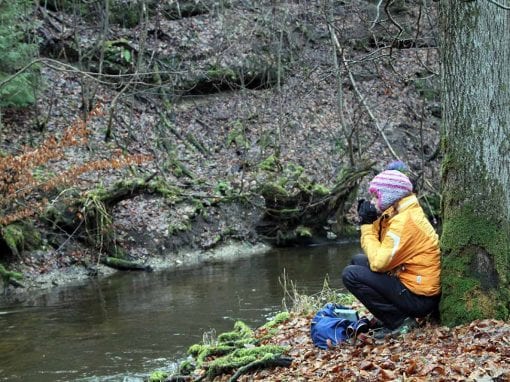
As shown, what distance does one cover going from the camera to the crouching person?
5.96m

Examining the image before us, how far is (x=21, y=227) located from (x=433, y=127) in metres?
16.5

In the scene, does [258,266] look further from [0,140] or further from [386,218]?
[386,218]

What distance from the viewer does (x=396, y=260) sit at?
6.00 m

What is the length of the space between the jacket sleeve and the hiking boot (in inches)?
20.9

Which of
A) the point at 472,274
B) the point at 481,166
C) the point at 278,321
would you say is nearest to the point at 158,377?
the point at 278,321

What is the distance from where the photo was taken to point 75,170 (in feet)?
48.4

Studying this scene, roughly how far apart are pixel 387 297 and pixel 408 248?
497 mm

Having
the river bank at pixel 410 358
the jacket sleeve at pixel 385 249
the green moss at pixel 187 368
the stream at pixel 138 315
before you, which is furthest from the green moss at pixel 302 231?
the jacket sleeve at pixel 385 249

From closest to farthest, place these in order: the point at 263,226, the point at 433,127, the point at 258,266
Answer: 1. the point at 258,266
2. the point at 263,226
3. the point at 433,127

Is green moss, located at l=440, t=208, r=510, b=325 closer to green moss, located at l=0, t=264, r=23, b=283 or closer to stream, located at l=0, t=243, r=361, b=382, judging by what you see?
stream, located at l=0, t=243, r=361, b=382

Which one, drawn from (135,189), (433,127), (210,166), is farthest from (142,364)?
(433,127)


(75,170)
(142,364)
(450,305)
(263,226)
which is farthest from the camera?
(263,226)

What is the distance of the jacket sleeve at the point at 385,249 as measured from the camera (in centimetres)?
591

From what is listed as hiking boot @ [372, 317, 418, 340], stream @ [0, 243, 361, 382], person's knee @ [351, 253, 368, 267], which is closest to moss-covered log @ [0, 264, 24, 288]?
stream @ [0, 243, 361, 382]
